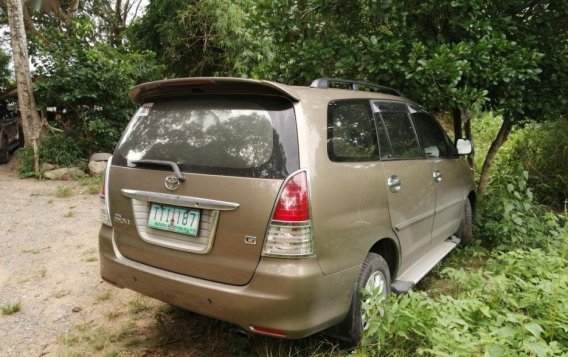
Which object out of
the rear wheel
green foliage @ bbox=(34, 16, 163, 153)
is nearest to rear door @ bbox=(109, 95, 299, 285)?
green foliage @ bbox=(34, 16, 163, 153)

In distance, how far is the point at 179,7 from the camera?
1230 centimetres

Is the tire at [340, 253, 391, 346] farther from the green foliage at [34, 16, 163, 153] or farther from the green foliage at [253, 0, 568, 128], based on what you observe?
the green foliage at [34, 16, 163, 153]

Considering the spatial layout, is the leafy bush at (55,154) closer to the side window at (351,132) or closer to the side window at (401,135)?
the side window at (401,135)

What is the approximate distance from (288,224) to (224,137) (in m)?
0.62

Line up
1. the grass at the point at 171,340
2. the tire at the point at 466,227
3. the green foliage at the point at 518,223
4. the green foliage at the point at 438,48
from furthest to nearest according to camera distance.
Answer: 1. the tire at the point at 466,227
2. the green foliage at the point at 518,223
3. the green foliage at the point at 438,48
4. the grass at the point at 171,340

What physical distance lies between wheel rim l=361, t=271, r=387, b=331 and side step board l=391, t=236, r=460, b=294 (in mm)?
195

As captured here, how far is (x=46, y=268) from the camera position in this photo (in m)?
4.25

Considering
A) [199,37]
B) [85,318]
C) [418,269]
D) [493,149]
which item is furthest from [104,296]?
[199,37]

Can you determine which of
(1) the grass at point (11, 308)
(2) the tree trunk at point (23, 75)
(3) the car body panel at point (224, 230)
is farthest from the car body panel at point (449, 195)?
(2) the tree trunk at point (23, 75)

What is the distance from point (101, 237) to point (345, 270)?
5.27 feet

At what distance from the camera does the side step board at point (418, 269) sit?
10.0 feet

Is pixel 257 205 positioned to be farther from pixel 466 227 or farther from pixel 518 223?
pixel 518 223

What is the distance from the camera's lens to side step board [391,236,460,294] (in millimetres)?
3049

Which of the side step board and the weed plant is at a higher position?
the weed plant
